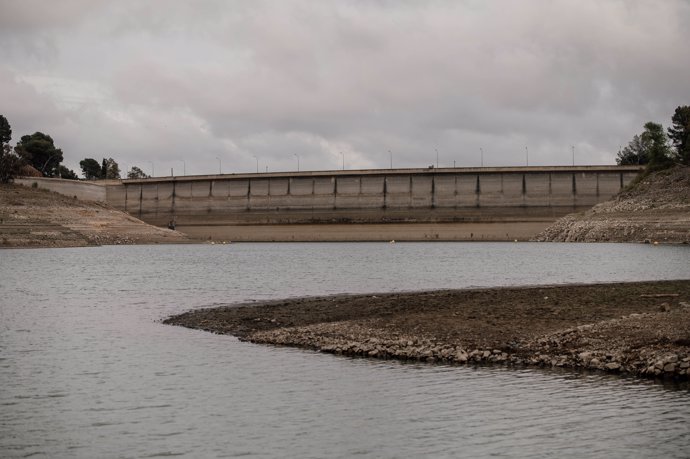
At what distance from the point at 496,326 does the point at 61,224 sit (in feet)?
336

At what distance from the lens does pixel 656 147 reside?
449ft

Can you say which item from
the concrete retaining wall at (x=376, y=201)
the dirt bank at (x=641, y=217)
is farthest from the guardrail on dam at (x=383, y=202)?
the dirt bank at (x=641, y=217)

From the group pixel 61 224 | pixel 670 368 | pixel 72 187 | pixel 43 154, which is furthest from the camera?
pixel 43 154

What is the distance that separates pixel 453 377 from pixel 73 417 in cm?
894

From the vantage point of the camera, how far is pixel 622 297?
3272cm

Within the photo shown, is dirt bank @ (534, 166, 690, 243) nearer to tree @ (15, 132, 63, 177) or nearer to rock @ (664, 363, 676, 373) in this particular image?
rock @ (664, 363, 676, 373)

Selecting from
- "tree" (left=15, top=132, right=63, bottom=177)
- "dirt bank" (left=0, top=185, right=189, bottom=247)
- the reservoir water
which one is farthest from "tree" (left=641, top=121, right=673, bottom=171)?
"tree" (left=15, top=132, right=63, bottom=177)

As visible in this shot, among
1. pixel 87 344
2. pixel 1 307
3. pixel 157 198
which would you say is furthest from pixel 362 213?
pixel 87 344

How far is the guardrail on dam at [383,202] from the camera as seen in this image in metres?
127

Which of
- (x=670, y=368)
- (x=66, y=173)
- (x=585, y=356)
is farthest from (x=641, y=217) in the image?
(x=66, y=173)

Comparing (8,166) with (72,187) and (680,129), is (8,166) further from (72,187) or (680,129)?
(680,129)

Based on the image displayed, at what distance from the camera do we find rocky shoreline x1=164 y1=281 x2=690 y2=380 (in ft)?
71.6

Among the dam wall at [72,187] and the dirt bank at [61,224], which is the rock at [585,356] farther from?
the dam wall at [72,187]

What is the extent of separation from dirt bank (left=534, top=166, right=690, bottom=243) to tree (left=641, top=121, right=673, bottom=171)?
4.76m
